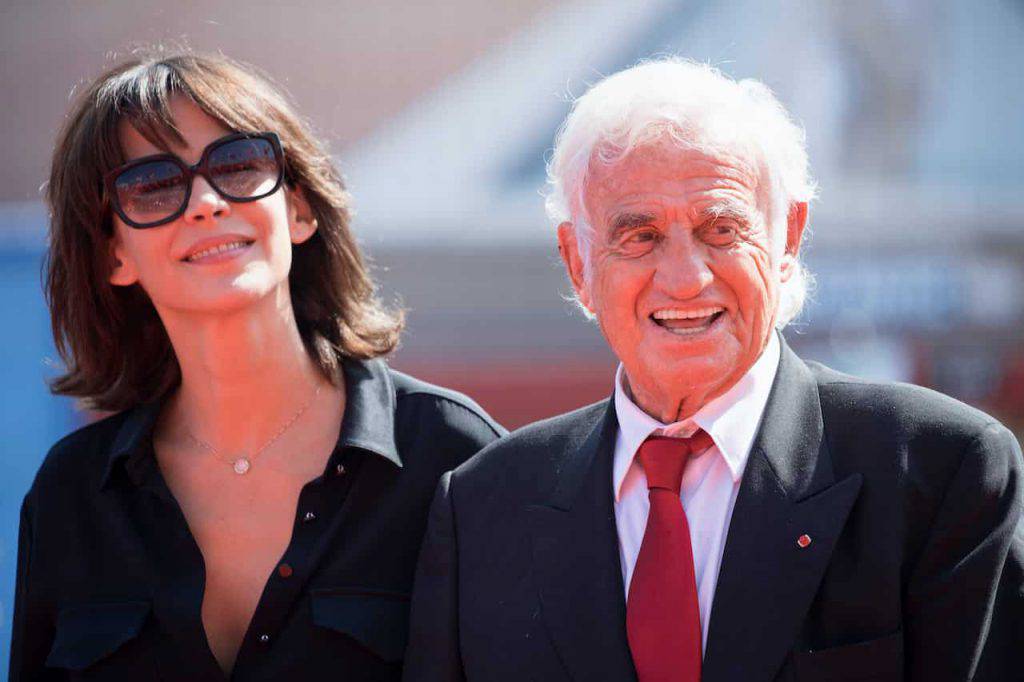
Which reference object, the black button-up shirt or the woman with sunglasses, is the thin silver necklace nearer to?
the woman with sunglasses

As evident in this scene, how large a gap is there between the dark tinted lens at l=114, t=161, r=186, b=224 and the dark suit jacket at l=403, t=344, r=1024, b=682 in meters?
0.90

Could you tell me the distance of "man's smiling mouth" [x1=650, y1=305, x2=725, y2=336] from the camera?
2166mm

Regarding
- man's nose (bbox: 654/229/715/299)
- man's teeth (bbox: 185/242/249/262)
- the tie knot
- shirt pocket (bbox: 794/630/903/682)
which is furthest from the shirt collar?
shirt pocket (bbox: 794/630/903/682)

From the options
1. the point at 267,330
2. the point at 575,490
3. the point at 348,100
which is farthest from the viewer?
the point at 348,100

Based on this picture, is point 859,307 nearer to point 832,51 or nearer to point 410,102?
point 832,51

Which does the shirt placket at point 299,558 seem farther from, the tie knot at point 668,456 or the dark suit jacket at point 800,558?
the tie knot at point 668,456

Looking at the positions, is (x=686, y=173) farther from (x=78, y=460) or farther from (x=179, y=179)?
(x=78, y=460)

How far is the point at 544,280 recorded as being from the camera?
470 centimetres

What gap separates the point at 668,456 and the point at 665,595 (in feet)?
0.86

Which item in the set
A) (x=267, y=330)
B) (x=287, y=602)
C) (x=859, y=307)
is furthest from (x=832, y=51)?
(x=287, y=602)

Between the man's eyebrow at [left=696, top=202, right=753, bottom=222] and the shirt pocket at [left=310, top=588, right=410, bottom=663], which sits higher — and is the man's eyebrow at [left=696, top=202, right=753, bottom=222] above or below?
above

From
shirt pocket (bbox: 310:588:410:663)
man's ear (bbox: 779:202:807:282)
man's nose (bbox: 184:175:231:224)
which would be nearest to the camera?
man's ear (bbox: 779:202:807:282)

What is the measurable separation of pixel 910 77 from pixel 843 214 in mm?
640

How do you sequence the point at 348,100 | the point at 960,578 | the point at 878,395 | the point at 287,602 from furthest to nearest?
the point at 348,100
the point at 287,602
the point at 878,395
the point at 960,578
